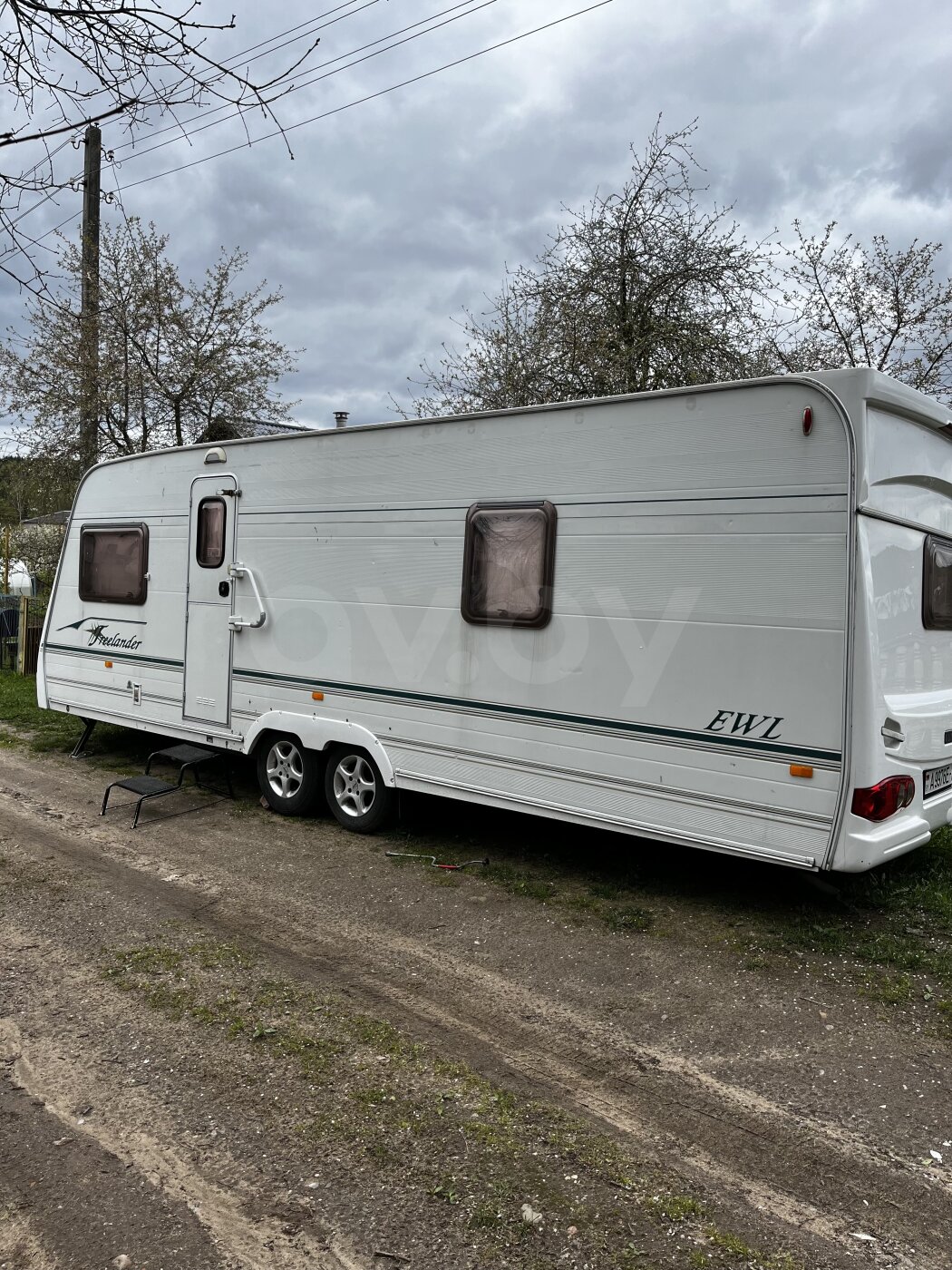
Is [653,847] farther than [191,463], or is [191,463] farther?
[191,463]

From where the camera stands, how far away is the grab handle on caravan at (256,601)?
728 centimetres

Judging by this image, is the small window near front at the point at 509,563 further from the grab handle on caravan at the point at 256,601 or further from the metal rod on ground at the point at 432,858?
the grab handle on caravan at the point at 256,601

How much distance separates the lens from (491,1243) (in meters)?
2.66

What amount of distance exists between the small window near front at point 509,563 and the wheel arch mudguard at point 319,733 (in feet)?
4.13

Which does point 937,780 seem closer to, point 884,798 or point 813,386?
point 884,798

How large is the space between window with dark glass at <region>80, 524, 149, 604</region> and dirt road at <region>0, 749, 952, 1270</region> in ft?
11.5

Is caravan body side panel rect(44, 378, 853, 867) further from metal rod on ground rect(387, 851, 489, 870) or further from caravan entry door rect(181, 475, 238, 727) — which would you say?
metal rod on ground rect(387, 851, 489, 870)

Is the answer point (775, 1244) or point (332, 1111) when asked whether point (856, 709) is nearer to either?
point (775, 1244)

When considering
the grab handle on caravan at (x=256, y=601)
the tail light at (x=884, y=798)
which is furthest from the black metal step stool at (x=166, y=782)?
the tail light at (x=884, y=798)

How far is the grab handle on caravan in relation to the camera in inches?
287

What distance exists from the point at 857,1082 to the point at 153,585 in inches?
265

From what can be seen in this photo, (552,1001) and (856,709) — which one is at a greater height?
(856,709)

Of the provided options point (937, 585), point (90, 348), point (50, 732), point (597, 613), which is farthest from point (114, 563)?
point (937, 585)

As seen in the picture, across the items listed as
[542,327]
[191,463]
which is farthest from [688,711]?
[542,327]
